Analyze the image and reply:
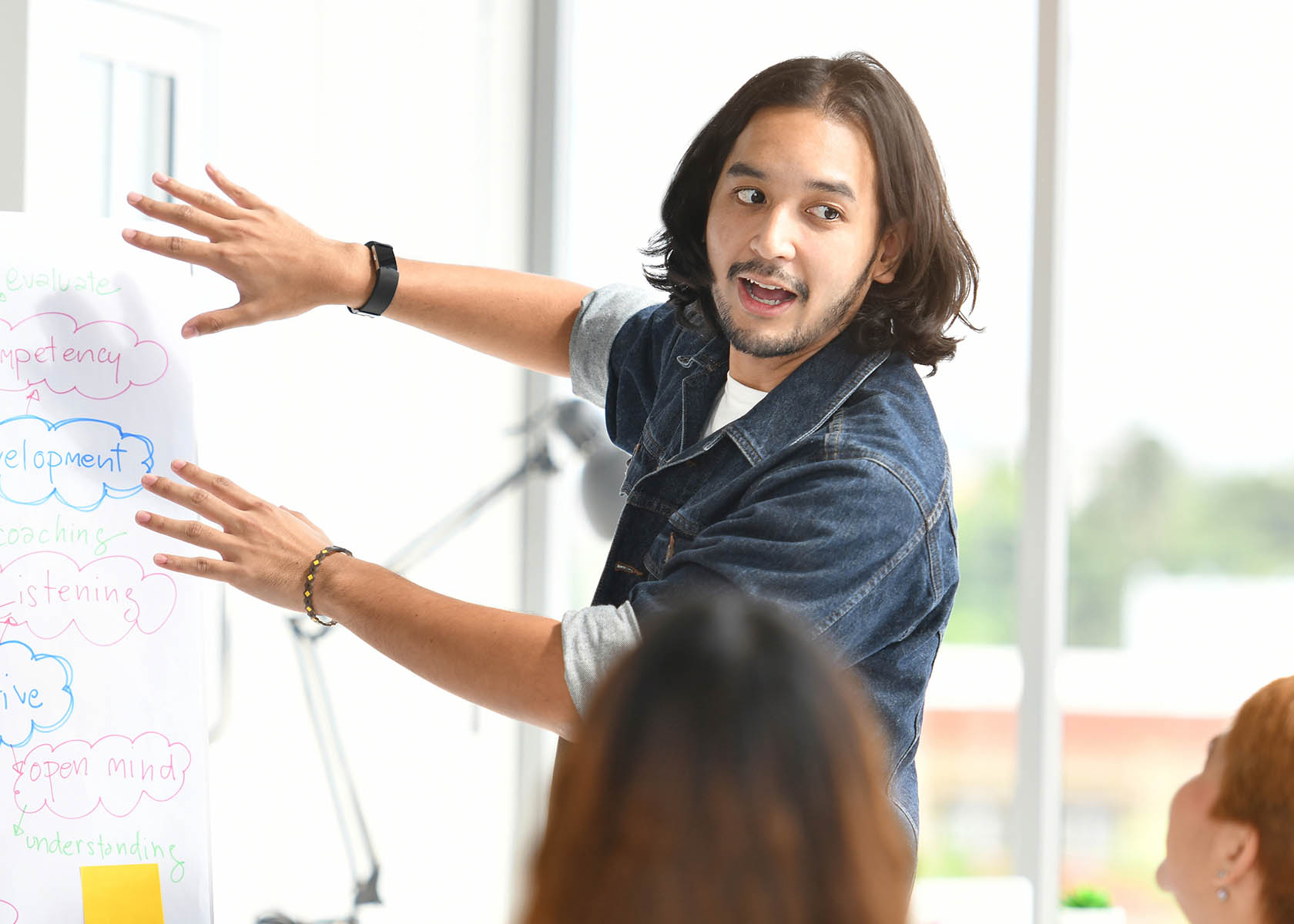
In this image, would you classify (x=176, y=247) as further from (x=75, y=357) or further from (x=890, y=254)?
(x=890, y=254)

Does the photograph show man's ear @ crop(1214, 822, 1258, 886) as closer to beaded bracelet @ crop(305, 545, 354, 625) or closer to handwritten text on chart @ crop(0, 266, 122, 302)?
beaded bracelet @ crop(305, 545, 354, 625)

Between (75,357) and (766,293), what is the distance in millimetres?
801

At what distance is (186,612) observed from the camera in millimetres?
1485

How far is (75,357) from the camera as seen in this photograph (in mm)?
1468

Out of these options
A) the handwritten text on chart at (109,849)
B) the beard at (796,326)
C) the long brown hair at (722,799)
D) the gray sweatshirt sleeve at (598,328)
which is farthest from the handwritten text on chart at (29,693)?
the long brown hair at (722,799)

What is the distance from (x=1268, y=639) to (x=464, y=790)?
1.79 meters

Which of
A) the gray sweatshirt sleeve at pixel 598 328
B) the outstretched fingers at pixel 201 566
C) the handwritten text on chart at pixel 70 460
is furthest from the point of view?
the gray sweatshirt sleeve at pixel 598 328

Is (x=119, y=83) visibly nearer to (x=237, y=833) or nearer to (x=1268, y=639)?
(x=237, y=833)

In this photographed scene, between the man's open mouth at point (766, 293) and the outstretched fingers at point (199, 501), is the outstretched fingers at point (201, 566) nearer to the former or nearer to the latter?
the outstretched fingers at point (199, 501)

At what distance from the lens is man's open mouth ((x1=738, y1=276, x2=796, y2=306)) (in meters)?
1.39

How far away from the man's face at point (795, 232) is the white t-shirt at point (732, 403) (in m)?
0.06

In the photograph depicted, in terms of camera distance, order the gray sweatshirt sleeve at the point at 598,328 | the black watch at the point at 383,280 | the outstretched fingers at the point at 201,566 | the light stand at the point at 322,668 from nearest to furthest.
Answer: the outstretched fingers at the point at 201,566 < the black watch at the point at 383,280 < the gray sweatshirt sleeve at the point at 598,328 < the light stand at the point at 322,668

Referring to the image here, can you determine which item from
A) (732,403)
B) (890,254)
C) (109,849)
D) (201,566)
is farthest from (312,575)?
(890,254)

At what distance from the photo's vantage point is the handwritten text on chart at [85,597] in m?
1.43
